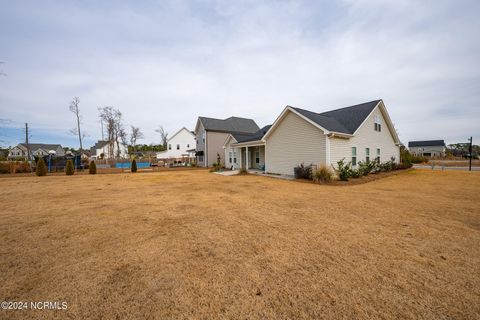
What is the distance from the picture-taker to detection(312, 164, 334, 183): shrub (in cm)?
1104

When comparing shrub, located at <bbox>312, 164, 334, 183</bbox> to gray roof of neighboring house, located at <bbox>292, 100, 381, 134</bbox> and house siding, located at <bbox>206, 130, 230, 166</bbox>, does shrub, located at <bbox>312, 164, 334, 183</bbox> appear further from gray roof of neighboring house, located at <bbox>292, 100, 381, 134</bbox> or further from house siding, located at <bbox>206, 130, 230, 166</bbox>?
house siding, located at <bbox>206, 130, 230, 166</bbox>

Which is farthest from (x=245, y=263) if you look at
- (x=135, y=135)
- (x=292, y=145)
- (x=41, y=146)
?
(x=41, y=146)

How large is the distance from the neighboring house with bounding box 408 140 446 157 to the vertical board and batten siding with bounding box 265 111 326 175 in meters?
72.7

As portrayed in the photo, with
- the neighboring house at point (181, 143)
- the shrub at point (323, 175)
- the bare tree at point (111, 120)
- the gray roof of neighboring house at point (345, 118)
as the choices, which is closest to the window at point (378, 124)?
the gray roof of neighboring house at point (345, 118)

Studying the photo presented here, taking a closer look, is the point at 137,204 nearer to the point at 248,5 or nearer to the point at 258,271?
the point at 258,271

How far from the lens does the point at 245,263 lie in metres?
2.87

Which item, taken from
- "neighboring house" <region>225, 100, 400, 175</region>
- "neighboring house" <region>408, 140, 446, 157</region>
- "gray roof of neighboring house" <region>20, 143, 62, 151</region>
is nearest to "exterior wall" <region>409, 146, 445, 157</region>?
"neighboring house" <region>408, 140, 446, 157</region>

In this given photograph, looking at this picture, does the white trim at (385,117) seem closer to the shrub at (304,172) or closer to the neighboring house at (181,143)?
the shrub at (304,172)

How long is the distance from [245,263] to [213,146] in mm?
24841

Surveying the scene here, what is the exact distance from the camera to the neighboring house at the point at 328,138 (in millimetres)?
12516

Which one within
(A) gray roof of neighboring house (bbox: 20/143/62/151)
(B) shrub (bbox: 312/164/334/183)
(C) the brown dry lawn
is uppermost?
(A) gray roof of neighboring house (bbox: 20/143/62/151)

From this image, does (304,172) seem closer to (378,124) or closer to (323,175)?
(323,175)

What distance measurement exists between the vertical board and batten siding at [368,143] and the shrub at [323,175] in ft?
4.47

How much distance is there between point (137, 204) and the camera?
651 cm
